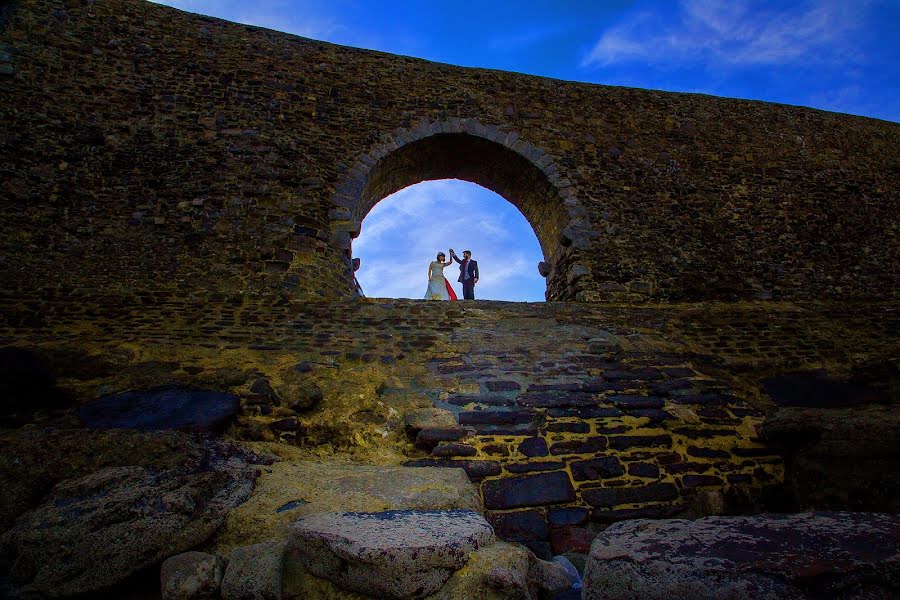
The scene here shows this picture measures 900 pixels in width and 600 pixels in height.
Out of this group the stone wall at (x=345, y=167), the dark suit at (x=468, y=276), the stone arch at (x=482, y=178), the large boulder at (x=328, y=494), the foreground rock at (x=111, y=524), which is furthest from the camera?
the dark suit at (x=468, y=276)

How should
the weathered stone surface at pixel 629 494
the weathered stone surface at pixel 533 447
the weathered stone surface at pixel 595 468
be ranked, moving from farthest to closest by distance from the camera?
the weathered stone surface at pixel 533 447, the weathered stone surface at pixel 595 468, the weathered stone surface at pixel 629 494

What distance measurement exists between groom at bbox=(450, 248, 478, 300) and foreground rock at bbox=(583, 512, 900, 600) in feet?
29.9

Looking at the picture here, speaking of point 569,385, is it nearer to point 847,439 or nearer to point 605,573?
point 847,439

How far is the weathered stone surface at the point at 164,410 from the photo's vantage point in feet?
10.4

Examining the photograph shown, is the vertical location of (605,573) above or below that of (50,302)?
below

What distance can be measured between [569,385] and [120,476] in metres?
3.36

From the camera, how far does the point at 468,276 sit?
11047mm

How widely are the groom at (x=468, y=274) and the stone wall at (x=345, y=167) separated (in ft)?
9.38

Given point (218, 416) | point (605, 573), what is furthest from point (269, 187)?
point (605, 573)

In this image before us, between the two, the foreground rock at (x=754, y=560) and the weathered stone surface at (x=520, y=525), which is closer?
the foreground rock at (x=754, y=560)

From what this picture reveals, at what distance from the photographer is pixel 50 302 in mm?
5129

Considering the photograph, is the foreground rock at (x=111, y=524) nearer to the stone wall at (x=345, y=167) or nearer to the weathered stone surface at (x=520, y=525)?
the weathered stone surface at (x=520, y=525)

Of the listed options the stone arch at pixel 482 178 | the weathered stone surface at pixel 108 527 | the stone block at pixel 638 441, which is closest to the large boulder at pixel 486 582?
the weathered stone surface at pixel 108 527

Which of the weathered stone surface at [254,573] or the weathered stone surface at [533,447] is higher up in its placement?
the weathered stone surface at [533,447]
